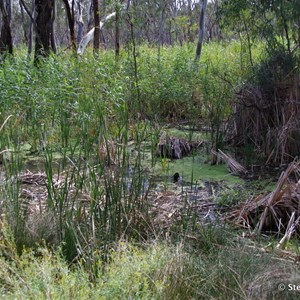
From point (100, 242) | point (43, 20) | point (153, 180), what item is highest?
point (43, 20)

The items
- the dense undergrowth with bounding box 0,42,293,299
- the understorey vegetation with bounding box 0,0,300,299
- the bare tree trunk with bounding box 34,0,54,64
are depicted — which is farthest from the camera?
the bare tree trunk with bounding box 34,0,54,64

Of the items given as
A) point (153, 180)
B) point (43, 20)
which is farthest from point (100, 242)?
point (43, 20)

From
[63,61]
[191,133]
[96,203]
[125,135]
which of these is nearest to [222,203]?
[125,135]

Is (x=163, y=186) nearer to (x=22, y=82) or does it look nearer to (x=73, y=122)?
(x=73, y=122)

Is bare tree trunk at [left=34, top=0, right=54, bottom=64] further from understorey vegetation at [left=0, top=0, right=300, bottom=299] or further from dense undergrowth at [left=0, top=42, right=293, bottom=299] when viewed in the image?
dense undergrowth at [left=0, top=42, right=293, bottom=299]

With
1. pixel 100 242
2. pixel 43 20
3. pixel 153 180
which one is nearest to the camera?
pixel 100 242

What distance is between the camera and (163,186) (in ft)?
17.7

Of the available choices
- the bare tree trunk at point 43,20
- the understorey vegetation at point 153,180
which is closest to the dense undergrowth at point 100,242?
the understorey vegetation at point 153,180

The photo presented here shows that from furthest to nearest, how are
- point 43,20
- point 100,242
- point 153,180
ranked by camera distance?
point 43,20 < point 153,180 < point 100,242

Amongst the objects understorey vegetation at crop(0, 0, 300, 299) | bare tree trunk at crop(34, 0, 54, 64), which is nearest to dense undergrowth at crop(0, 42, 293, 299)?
understorey vegetation at crop(0, 0, 300, 299)

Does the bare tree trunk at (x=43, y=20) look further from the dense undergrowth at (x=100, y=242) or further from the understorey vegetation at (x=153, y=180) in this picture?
the dense undergrowth at (x=100, y=242)

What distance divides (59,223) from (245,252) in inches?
45.1

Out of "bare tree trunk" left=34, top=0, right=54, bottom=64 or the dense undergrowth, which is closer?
the dense undergrowth

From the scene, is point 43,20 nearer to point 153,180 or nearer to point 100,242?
point 153,180
